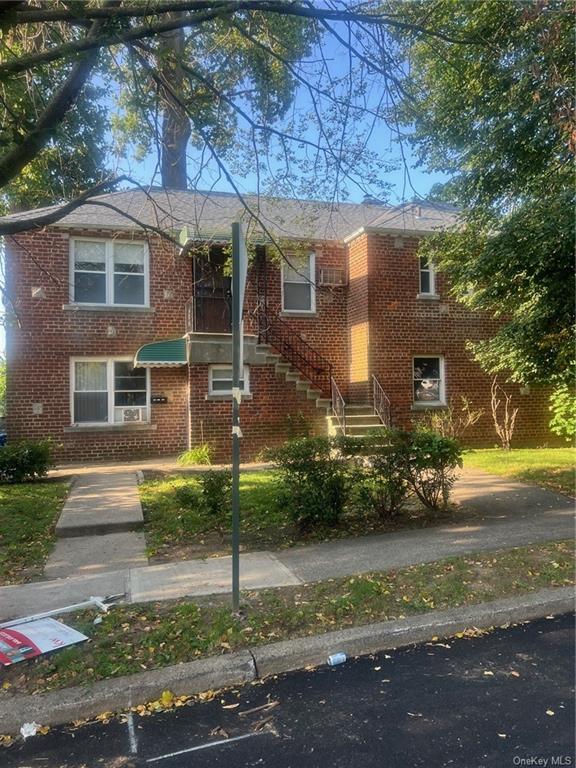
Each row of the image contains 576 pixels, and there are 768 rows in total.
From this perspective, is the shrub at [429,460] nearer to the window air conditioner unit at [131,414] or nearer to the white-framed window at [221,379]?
the white-framed window at [221,379]

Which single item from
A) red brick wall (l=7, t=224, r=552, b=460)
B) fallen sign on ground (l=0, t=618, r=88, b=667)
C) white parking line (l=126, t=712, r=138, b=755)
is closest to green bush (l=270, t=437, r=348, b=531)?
fallen sign on ground (l=0, t=618, r=88, b=667)

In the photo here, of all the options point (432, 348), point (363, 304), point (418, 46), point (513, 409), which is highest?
point (418, 46)

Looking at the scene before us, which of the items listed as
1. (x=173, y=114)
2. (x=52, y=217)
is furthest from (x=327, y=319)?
(x=52, y=217)

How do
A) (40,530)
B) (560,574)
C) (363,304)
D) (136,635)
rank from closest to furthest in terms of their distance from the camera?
(136,635) < (560,574) < (40,530) < (363,304)

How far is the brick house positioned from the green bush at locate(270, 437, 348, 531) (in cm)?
702

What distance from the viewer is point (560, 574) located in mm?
4953

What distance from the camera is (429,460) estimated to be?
6.75 meters

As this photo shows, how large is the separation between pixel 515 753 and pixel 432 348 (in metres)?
13.0

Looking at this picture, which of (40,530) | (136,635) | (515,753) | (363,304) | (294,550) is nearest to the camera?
(515,753)

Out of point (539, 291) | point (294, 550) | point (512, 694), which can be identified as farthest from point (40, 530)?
point (539, 291)

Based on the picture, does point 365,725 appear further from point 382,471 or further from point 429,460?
point 429,460

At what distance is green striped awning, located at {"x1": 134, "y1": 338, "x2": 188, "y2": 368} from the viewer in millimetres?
13547

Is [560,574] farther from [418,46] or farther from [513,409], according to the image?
[513,409]

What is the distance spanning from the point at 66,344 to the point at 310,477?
9360mm
